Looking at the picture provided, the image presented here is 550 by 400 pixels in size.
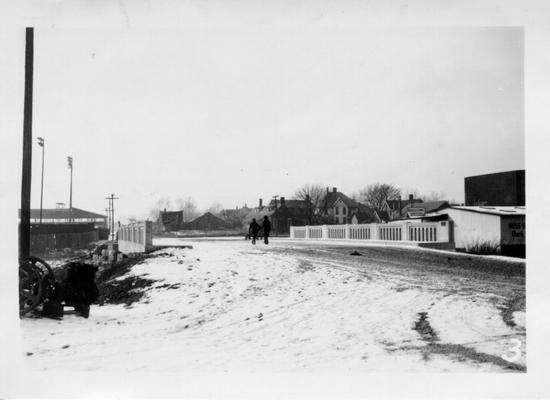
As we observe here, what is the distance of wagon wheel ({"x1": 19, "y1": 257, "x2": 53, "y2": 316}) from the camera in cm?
312

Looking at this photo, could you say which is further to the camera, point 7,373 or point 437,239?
point 437,239

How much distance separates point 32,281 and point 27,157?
913mm

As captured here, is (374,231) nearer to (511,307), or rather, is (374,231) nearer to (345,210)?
(345,210)

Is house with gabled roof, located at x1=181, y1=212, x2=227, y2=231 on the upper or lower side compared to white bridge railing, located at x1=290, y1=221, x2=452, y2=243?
upper

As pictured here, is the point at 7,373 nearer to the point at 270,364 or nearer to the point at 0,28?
the point at 270,364

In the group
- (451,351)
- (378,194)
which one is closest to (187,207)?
(378,194)

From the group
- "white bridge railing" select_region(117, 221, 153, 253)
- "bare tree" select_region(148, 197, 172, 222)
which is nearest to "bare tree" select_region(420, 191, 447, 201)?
"bare tree" select_region(148, 197, 172, 222)

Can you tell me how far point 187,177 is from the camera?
3141 mm

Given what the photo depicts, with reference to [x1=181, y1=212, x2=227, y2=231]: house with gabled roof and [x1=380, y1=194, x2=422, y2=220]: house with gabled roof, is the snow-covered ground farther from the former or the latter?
[x1=380, y1=194, x2=422, y2=220]: house with gabled roof

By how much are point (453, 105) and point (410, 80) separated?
367 millimetres

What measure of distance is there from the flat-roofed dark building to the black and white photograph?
0.02 metres

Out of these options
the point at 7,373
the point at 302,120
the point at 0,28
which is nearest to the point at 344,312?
the point at 302,120

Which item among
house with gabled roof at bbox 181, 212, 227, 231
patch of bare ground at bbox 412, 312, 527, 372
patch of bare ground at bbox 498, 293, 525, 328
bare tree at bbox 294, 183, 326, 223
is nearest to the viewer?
patch of bare ground at bbox 412, 312, 527, 372

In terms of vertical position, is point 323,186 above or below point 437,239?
above
